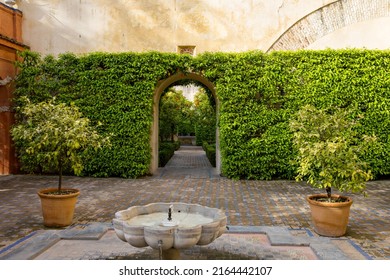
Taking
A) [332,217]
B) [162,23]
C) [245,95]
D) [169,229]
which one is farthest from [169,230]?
[162,23]

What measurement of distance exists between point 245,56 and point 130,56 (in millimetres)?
3735

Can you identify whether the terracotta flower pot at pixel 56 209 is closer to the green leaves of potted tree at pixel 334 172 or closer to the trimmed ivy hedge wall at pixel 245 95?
the green leaves of potted tree at pixel 334 172

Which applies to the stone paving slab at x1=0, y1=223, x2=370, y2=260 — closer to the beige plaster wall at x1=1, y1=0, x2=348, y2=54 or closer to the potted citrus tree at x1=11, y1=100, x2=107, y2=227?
the potted citrus tree at x1=11, y1=100, x2=107, y2=227

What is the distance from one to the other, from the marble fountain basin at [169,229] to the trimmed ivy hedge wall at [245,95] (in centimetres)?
704

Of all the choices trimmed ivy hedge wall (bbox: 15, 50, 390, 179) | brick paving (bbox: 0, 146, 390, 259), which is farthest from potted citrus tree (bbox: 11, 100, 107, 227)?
trimmed ivy hedge wall (bbox: 15, 50, 390, 179)

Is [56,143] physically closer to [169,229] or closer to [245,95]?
[169,229]

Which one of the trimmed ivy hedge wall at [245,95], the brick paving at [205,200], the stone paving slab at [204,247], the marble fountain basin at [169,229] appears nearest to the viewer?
the marble fountain basin at [169,229]

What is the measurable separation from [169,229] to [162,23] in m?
11.6

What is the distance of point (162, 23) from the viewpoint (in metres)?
14.2

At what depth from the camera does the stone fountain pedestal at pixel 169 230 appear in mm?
3957

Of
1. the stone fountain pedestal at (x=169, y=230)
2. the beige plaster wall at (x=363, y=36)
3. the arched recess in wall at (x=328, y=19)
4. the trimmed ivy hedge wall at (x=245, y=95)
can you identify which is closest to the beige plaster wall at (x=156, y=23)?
the arched recess in wall at (x=328, y=19)

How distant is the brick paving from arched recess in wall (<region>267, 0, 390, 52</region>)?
19.1ft

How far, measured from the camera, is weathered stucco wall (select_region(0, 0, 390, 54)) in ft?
46.0
